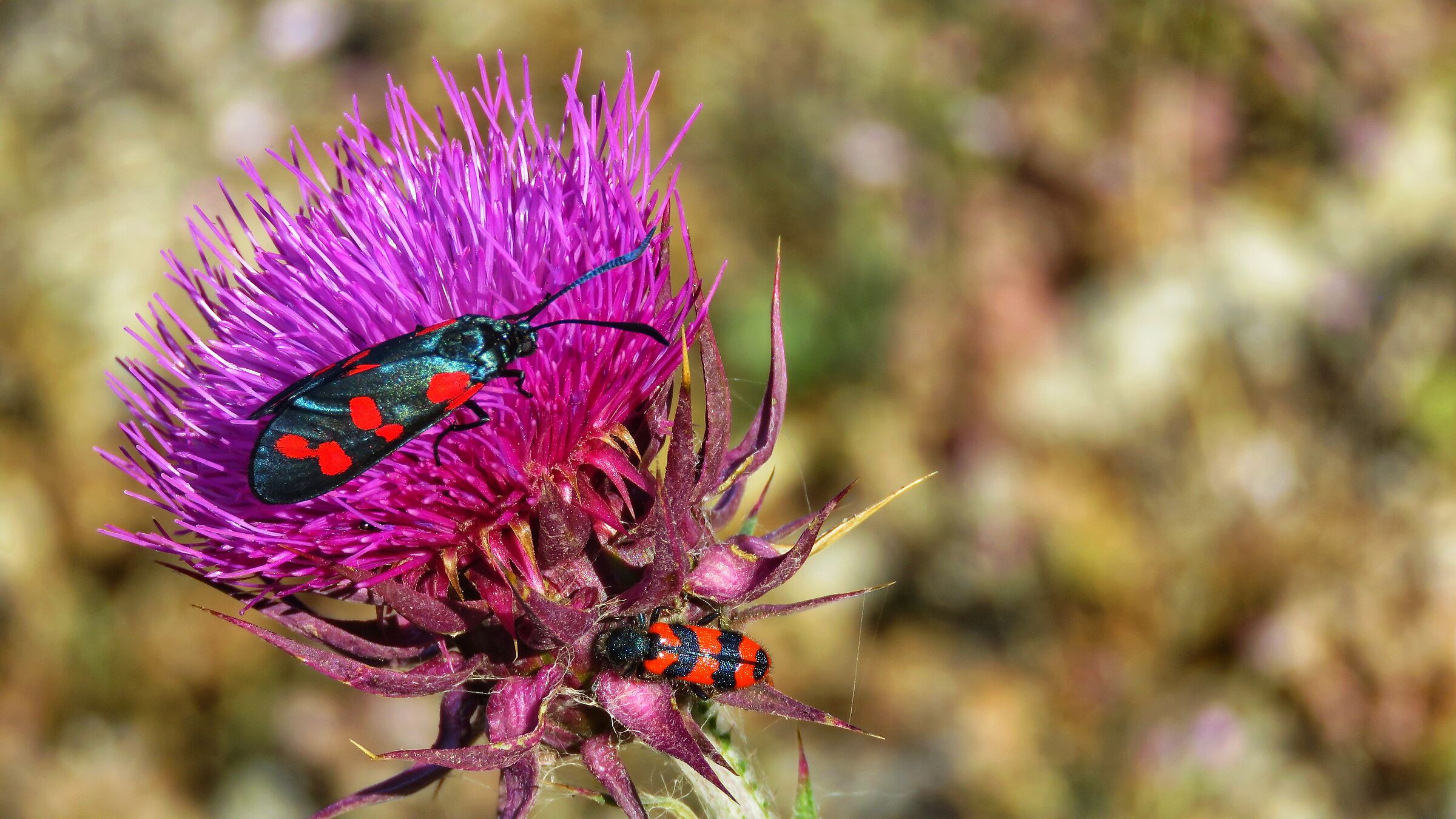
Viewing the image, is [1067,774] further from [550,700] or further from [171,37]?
[171,37]

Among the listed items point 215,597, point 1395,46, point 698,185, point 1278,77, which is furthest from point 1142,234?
point 215,597

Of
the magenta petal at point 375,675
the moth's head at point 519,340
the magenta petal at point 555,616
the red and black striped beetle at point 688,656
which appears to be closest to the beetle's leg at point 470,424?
the moth's head at point 519,340

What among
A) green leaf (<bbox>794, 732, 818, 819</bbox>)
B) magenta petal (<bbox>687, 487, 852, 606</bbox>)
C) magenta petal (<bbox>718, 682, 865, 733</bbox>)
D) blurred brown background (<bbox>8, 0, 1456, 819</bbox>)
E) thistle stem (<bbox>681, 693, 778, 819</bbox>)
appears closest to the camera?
magenta petal (<bbox>718, 682, 865, 733</bbox>)

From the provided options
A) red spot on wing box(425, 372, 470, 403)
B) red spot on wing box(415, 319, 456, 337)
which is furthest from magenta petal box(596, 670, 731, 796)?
red spot on wing box(415, 319, 456, 337)

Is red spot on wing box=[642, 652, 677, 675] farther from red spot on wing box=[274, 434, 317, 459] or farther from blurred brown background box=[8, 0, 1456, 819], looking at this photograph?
blurred brown background box=[8, 0, 1456, 819]

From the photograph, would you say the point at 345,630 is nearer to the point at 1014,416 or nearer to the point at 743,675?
the point at 743,675

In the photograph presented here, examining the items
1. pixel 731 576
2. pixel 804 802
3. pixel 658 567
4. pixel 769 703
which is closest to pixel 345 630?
pixel 658 567
